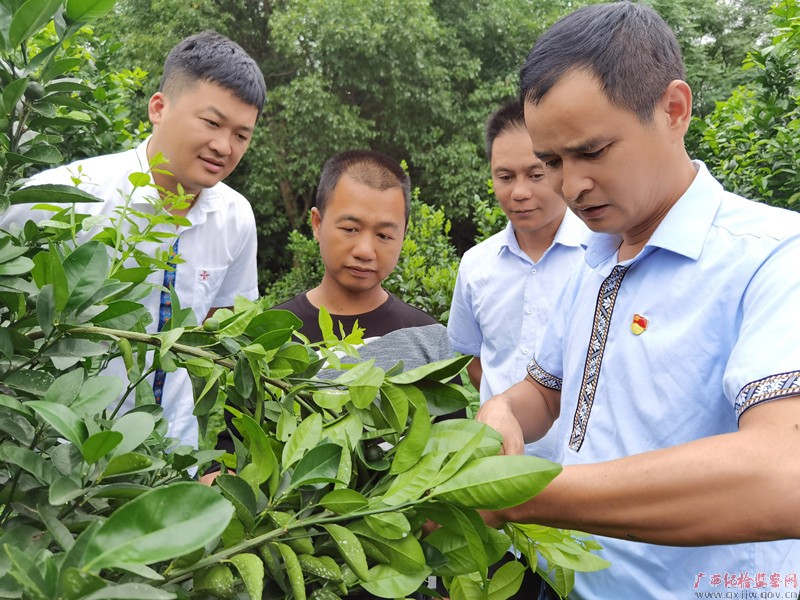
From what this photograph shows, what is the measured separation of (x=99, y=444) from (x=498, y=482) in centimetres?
33

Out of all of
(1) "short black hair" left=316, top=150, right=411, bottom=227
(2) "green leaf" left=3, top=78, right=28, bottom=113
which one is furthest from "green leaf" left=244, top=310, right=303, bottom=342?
(1) "short black hair" left=316, top=150, right=411, bottom=227

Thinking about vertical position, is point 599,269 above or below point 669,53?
below

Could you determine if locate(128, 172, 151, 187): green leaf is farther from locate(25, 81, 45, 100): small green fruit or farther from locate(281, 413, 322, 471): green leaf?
locate(281, 413, 322, 471): green leaf

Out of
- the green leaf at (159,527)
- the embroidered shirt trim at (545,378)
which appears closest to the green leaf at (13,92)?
the green leaf at (159,527)

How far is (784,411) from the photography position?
37.4 inches

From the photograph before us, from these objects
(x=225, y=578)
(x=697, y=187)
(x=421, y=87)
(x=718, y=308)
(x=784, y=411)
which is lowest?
(x=225, y=578)

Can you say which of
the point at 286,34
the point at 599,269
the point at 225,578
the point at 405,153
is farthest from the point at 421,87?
the point at 225,578

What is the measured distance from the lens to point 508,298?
2.72 metres

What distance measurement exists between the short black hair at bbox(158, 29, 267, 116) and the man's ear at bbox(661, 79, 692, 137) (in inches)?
63.0

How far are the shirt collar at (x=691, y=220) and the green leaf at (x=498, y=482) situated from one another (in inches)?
30.5

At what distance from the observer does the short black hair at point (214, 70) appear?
8.01ft

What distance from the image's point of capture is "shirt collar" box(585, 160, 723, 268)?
126 cm

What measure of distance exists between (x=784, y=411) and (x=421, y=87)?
1556 cm

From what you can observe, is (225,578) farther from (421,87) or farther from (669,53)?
(421,87)
